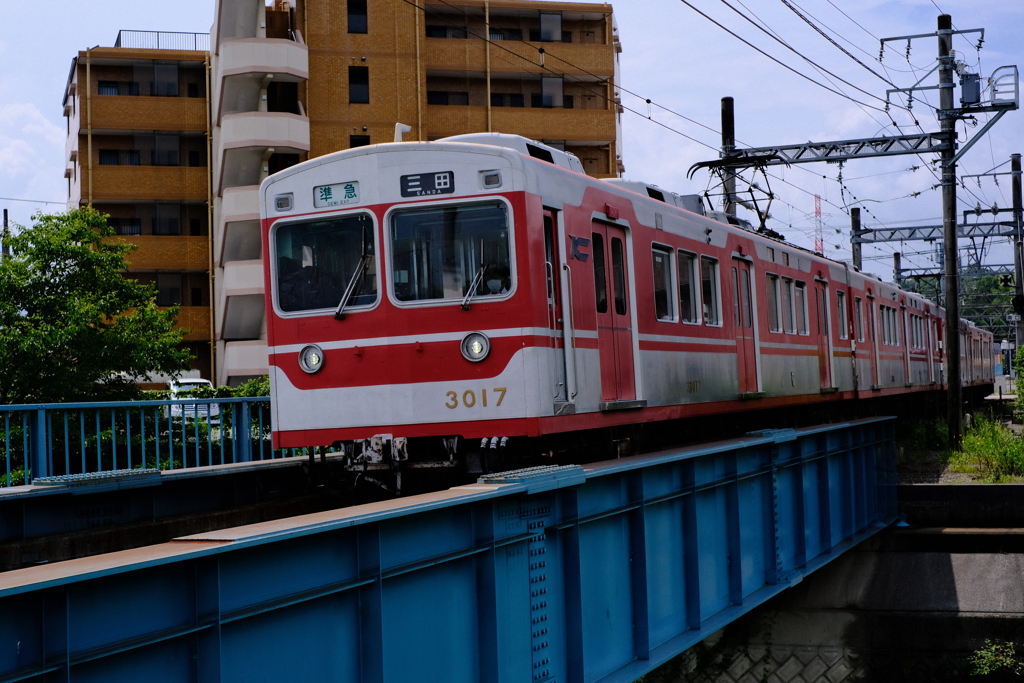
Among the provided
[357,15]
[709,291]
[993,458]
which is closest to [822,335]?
[993,458]

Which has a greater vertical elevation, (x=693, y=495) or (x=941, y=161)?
(x=941, y=161)

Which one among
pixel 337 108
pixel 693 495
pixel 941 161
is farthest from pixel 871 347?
pixel 337 108

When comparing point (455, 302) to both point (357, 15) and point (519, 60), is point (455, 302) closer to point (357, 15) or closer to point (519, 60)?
point (357, 15)

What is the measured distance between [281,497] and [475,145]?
13.0 feet

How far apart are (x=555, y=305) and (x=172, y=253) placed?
35.3 metres

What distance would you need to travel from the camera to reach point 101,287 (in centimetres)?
1903

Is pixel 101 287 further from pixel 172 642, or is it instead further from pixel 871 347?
pixel 172 642

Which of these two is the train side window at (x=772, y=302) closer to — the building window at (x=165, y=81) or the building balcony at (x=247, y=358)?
the building balcony at (x=247, y=358)

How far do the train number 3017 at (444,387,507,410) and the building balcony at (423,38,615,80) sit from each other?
107 feet

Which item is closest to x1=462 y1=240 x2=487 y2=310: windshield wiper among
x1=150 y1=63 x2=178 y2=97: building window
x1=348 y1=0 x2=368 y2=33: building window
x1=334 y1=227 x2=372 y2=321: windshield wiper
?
x1=334 y1=227 x2=372 y2=321: windshield wiper

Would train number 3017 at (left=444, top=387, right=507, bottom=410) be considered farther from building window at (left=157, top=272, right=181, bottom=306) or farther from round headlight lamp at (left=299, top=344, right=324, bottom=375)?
building window at (left=157, top=272, right=181, bottom=306)

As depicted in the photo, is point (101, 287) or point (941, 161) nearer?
point (101, 287)

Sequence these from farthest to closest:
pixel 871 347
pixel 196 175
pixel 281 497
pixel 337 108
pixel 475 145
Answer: pixel 196 175, pixel 337 108, pixel 871 347, pixel 281 497, pixel 475 145

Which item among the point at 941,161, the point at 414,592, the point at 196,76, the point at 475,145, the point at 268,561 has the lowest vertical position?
the point at 414,592
